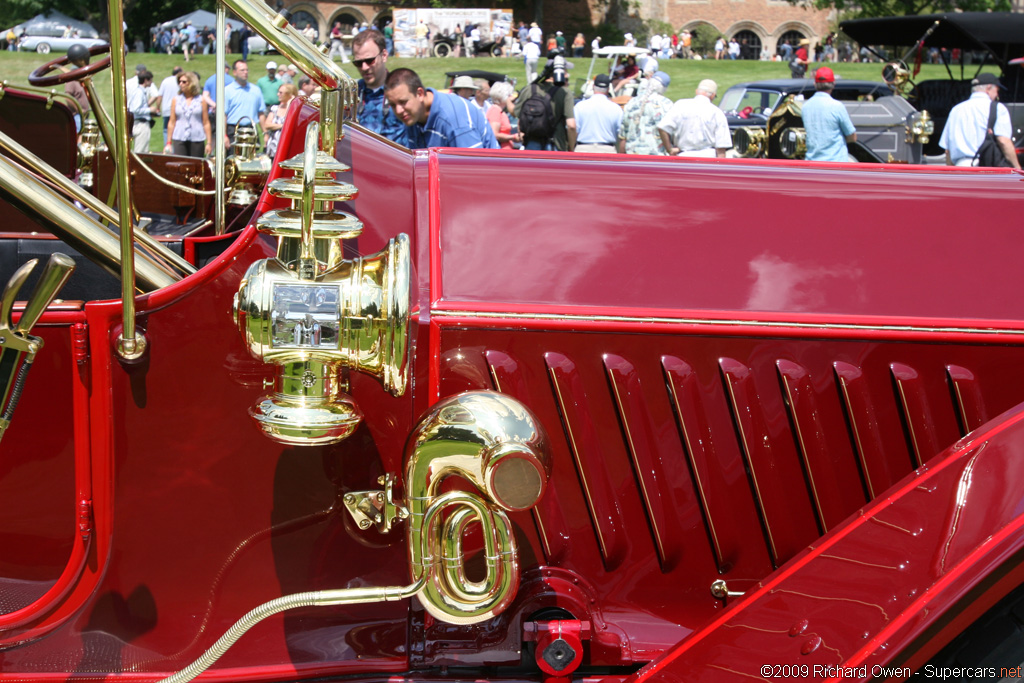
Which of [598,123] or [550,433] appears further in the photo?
[598,123]

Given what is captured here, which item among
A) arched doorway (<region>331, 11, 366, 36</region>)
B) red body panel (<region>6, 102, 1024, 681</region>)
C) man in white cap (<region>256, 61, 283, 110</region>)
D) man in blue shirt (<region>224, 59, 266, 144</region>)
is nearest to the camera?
red body panel (<region>6, 102, 1024, 681</region>)

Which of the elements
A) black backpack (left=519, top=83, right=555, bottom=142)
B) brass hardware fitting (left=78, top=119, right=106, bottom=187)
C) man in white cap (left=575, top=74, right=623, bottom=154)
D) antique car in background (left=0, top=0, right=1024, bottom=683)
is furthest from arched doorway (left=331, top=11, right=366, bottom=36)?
antique car in background (left=0, top=0, right=1024, bottom=683)

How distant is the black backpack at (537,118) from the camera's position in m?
7.51

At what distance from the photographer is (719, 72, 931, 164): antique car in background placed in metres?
8.82

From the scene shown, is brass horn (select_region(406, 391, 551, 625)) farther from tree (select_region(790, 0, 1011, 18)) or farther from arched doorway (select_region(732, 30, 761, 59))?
arched doorway (select_region(732, 30, 761, 59))

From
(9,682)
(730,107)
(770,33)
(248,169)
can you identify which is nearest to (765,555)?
(9,682)

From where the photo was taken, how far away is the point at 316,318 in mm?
1231

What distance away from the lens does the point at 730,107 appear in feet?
43.2

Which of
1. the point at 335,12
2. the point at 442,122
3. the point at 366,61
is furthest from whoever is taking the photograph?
the point at 335,12

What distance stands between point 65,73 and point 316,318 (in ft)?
9.02

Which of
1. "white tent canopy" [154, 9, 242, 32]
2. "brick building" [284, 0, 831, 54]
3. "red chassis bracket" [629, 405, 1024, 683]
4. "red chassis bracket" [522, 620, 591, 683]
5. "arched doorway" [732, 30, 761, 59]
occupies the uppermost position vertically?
"brick building" [284, 0, 831, 54]

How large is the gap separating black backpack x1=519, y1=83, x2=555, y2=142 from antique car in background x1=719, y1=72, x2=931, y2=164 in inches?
90.4

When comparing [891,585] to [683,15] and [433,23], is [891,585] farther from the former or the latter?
[683,15]

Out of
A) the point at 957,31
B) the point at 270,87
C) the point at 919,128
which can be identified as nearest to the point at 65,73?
the point at 919,128
